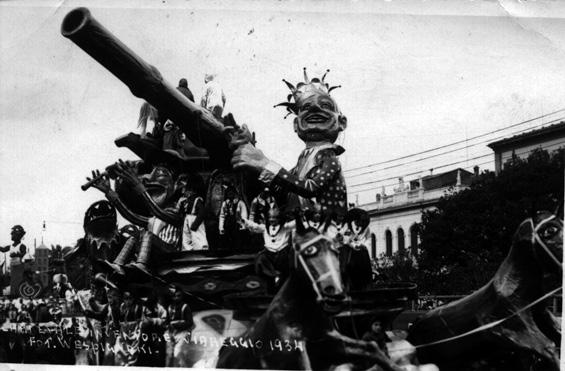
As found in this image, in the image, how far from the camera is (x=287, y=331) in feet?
13.7

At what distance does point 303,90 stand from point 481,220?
143 cm

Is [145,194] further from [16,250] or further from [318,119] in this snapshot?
[318,119]

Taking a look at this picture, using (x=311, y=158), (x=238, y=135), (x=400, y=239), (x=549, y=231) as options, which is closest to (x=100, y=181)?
(x=238, y=135)

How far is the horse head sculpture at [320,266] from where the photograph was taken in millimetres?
3828

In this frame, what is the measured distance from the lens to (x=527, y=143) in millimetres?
4523

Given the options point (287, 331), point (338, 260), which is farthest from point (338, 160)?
point (287, 331)

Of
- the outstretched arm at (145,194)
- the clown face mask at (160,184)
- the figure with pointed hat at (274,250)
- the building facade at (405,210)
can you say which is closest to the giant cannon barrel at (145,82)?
the clown face mask at (160,184)

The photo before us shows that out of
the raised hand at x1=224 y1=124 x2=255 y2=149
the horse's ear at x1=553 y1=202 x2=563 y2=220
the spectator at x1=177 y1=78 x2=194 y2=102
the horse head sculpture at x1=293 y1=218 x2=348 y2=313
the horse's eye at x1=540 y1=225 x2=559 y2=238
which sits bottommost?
the horse head sculpture at x1=293 y1=218 x2=348 y2=313

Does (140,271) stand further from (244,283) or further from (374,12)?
(374,12)

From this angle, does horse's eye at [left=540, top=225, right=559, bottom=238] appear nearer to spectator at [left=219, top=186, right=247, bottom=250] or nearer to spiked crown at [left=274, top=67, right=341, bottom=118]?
spiked crown at [left=274, top=67, right=341, bottom=118]

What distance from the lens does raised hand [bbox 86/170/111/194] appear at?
5.25 meters

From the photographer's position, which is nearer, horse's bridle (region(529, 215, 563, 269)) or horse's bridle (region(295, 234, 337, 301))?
horse's bridle (region(295, 234, 337, 301))

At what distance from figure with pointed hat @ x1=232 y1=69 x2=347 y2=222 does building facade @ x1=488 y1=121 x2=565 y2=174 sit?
1012 mm

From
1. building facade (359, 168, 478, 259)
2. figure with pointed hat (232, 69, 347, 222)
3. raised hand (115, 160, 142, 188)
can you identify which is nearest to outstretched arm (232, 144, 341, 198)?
figure with pointed hat (232, 69, 347, 222)
